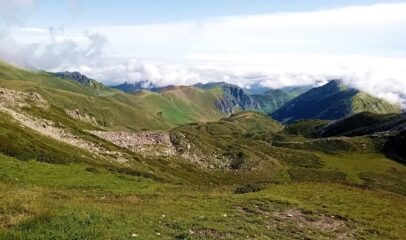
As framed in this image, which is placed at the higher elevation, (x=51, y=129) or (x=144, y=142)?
(x=51, y=129)

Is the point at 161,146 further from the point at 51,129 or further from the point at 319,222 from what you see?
the point at 319,222

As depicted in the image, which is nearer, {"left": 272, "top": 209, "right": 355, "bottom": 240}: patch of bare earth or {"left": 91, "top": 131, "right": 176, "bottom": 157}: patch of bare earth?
{"left": 272, "top": 209, "right": 355, "bottom": 240}: patch of bare earth

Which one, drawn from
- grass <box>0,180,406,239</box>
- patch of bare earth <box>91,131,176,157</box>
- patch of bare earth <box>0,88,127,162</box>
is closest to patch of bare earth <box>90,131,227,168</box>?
patch of bare earth <box>91,131,176,157</box>

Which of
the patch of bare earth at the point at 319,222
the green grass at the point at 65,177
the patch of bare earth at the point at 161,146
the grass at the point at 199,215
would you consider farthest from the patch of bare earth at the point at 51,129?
the patch of bare earth at the point at 319,222

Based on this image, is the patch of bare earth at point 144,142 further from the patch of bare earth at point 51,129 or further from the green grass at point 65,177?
the green grass at point 65,177

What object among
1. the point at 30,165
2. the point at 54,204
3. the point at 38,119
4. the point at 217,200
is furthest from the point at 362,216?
the point at 38,119

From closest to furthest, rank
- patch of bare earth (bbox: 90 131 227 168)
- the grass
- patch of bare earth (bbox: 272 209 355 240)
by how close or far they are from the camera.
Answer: the grass → patch of bare earth (bbox: 272 209 355 240) → patch of bare earth (bbox: 90 131 227 168)

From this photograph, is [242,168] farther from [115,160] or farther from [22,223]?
[22,223]

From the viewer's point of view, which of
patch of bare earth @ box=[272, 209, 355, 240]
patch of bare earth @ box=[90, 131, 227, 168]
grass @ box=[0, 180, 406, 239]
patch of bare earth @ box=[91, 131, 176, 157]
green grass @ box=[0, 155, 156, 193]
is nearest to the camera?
grass @ box=[0, 180, 406, 239]

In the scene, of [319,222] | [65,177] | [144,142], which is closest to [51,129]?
[144,142]

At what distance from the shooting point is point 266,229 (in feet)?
112

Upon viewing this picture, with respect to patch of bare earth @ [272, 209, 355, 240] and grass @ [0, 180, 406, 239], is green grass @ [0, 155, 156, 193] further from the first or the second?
patch of bare earth @ [272, 209, 355, 240]

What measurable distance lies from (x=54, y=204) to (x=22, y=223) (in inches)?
198

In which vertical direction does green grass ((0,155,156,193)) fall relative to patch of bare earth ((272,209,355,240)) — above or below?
below
